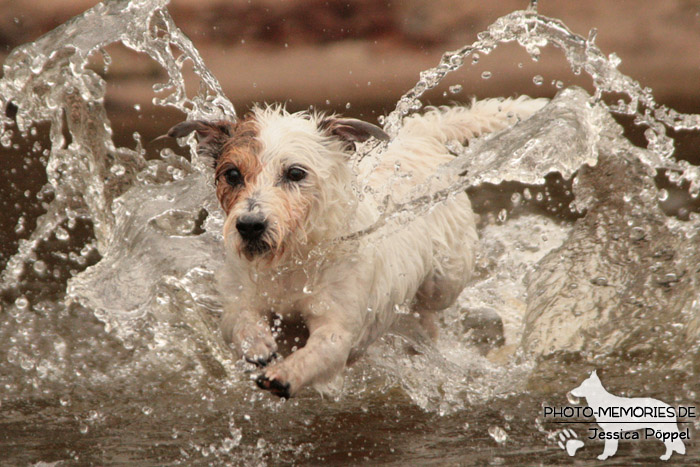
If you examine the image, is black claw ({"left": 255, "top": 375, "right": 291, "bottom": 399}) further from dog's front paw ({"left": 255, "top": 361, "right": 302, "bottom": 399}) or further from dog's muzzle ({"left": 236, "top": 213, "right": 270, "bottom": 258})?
dog's muzzle ({"left": 236, "top": 213, "right": 270, "bottom": 258})

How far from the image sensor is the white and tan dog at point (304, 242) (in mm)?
3797

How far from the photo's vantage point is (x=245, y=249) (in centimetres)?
383

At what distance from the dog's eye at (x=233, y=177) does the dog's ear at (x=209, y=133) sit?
237 millimetres

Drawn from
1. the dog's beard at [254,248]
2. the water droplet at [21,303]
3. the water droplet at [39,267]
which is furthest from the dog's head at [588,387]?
the water droplet at [39,267]

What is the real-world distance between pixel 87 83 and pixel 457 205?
217cm

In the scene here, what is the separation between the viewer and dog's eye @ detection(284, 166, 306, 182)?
394cm

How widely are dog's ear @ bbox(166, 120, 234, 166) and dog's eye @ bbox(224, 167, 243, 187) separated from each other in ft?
0.78

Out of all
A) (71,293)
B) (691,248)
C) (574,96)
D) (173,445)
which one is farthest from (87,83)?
(691,248)

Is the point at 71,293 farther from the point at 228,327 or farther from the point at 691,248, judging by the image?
the point at 691,248

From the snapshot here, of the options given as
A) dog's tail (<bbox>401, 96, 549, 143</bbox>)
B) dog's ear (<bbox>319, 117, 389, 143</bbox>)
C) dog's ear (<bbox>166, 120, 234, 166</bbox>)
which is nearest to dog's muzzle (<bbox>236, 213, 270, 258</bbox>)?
dog's ear (<bbox>166, 120, 234, 166</bbox>)

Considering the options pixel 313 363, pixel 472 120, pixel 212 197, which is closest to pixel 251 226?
pixel 313 363

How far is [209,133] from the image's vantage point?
13.8ft

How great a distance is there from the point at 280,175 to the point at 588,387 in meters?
1.84

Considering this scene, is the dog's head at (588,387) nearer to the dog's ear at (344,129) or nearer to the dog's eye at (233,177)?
the dog's ear at (344,129)
